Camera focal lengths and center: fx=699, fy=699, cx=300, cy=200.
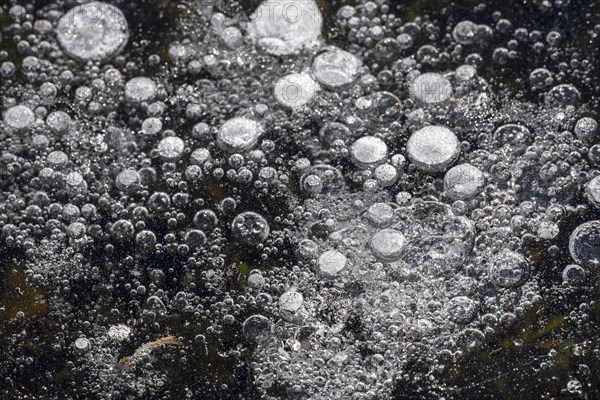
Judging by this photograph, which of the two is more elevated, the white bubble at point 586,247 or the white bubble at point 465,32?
the white bubble at point 465,32

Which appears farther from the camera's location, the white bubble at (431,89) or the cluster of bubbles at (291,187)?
the white bubble at (431,89)

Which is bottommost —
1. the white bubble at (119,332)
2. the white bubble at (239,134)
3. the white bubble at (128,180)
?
the white bubble at (119,332)

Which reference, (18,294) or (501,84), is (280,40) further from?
(18,294)

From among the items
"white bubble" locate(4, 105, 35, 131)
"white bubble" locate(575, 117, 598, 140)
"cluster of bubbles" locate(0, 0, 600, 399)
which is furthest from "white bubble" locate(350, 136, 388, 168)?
"white bubble" locate(4, 105, 35, 131)

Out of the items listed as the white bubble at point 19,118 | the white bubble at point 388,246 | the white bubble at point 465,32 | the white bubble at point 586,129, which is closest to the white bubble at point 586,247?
the white bubble at point 586,129

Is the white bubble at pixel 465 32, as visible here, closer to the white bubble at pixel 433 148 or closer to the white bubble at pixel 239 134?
the white bubble at pixel 433 148

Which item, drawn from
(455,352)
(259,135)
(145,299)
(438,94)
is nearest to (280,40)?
(259,135)

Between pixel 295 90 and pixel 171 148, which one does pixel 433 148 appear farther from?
pixel 171 148
